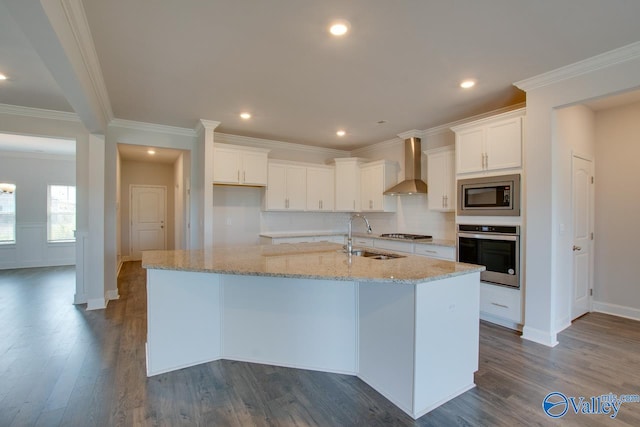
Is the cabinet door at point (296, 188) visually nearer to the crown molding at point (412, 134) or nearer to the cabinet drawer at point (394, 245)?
the cabinet drawer at point (394, 245)

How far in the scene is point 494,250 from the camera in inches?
134

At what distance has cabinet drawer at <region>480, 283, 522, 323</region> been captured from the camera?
10.6ft

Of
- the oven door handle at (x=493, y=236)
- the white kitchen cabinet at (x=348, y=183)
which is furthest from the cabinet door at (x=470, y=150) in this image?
the white kitchen cabinet at (x=348, y=183)

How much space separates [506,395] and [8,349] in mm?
4188

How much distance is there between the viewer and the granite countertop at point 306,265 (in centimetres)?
186

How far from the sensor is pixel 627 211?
144 inches

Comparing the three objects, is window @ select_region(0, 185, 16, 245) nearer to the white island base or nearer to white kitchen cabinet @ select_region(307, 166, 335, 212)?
white kitchen cabinet @ select_region(307, 166, 335, 212)

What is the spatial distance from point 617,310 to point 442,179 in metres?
2.58

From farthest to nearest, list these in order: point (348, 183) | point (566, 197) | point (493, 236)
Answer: point (348, 183) < point (493, 236) < point (566, 197)

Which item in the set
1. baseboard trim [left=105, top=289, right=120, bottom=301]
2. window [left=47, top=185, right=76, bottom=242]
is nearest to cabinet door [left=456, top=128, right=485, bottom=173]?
baseboard trim [left=105, top=289, right=120, bottom=301]

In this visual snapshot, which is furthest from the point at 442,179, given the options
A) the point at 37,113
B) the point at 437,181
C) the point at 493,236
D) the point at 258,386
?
the point at 37,113

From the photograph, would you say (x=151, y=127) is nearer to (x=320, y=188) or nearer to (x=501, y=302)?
(x=320, y=188)

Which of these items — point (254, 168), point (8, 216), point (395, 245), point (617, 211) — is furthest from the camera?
point (8, 216)

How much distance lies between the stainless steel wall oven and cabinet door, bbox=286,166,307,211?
2.68m
